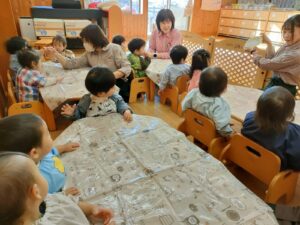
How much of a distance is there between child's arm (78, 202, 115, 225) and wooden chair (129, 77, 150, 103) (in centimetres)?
202

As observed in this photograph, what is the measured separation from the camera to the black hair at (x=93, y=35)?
1944mm

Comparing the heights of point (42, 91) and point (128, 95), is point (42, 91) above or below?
above

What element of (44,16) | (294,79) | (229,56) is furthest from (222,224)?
(44,16)

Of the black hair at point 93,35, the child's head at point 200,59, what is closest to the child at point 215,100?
the child's head at point 200,59

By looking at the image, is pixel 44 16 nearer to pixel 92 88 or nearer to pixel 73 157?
pixel 92 88

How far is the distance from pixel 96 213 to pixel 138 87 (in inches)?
82.2

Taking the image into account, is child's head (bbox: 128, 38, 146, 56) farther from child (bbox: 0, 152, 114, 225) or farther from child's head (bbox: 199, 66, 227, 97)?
child (bbox: 0, 152, 114, 225)

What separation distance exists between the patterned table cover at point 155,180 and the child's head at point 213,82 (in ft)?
1.53

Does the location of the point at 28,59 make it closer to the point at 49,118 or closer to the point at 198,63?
the point at 49,118

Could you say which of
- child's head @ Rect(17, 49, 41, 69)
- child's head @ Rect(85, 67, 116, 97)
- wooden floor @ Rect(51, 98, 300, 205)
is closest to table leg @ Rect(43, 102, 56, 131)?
wooden floor @ Rect(51, 98, 300, 205)

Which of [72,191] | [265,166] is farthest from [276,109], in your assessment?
[72,191]

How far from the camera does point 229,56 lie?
2.62 metres

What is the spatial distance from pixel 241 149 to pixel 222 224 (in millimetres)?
680

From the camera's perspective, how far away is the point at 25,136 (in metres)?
0.75
